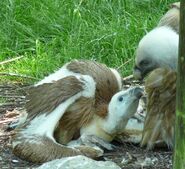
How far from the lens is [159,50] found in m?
4.38

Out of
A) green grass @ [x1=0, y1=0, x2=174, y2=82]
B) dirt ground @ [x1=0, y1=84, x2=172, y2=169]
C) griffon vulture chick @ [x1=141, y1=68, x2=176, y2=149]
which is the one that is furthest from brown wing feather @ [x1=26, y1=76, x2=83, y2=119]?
green grass @ [x1=0, y1=0, x2=174, y2=82]

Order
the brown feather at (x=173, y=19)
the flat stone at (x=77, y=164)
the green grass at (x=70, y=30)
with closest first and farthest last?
1. the flat stone at (x=77, y=164)
2. the brown feather at (x=173, y=19)
3. the green grass at (x=70, y=30)

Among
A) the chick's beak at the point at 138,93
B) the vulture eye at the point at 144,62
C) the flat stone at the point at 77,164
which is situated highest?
the vulture eye at the point at 144,62

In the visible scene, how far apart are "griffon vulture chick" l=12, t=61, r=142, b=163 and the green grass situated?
157 centimetres

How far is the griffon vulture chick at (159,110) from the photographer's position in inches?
174

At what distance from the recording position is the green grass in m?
6.40

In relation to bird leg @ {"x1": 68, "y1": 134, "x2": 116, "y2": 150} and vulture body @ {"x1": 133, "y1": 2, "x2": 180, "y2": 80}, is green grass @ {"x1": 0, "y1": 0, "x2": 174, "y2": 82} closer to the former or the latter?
vulture body @ {"x1": 133, "y1": 2, "x2": 180, "y2": 80}

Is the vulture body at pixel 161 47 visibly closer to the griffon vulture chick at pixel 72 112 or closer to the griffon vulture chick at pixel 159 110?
the griffon vulture chick at pixel 159 110

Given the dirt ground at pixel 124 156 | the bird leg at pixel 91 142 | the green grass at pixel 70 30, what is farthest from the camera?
the green grass at pixel 70 30

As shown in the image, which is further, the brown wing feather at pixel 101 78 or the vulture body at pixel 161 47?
the brown wing feather at pixel 101 78

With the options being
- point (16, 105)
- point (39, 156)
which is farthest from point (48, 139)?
point (16, 105)

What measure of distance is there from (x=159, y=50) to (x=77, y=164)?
890 mm

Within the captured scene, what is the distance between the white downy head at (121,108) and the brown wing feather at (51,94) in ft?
0.64

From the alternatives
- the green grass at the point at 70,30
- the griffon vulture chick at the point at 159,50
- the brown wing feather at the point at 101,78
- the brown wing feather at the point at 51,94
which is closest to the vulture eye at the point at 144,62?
the griffon vulture chick at the point at 159,50
